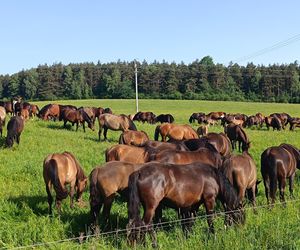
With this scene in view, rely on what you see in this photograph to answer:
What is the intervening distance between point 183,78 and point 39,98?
34.4m

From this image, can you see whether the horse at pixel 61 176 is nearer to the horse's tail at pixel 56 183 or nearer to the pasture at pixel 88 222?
the horse's tail at pixel 56 183

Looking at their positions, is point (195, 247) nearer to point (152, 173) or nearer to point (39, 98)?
point (152, 173)

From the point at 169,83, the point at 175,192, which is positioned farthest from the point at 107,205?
the point at 169,83

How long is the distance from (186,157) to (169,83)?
90.1 metres

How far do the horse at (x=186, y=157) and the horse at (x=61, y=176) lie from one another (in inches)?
71.5

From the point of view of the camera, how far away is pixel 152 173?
281 inches

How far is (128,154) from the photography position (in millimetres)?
10883

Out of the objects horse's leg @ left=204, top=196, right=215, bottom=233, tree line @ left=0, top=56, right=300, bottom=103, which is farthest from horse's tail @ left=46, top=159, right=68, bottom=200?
tree line @ left=0, top=56, right=300, bottom=103

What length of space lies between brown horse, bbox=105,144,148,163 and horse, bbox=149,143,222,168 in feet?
2.00

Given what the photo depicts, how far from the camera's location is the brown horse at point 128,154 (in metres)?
10.8

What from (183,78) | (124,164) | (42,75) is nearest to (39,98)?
(42,75)

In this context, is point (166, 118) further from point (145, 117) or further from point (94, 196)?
point (94, 196)

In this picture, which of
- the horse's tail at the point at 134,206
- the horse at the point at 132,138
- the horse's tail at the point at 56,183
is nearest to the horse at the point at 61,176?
the horse's tail at the point at 56,183

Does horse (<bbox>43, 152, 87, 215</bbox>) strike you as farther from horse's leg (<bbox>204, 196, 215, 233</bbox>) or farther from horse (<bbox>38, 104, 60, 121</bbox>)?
horse (<bbox>38, 104, 60, 121</bbox>)
